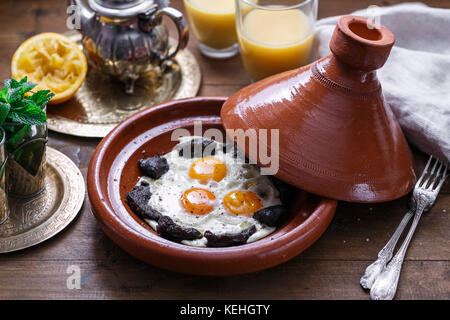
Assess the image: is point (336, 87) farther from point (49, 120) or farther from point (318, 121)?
point (49, 120)

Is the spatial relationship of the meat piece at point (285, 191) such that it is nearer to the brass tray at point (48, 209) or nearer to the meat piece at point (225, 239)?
the meat piece at point (225, 239)

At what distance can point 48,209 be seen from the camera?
6.07 feet

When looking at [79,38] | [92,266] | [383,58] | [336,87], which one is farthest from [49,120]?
[383,58]

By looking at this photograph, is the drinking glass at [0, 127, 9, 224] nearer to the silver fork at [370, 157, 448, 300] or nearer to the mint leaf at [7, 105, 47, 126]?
the mint leaf at [7, 105, 47, 126]

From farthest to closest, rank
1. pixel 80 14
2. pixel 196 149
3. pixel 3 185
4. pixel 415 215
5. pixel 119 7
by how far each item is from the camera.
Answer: pixel 80 14, pixel 119 7, pixel 196 149, pixel 415 215, pixel 3 185

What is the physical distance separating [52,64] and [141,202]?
82 centimetres

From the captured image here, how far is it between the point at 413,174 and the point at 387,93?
1.36 ft

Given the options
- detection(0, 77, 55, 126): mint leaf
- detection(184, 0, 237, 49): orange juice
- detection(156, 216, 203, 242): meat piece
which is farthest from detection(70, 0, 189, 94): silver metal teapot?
detection(156, 216, 203, 242): meat piece

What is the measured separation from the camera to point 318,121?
173 centimetres

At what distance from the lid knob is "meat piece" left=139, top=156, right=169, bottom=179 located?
2.18 ft

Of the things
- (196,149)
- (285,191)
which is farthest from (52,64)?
(285,191)

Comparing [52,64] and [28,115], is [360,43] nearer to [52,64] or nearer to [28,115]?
[28,115]

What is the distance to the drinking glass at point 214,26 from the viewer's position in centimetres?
246

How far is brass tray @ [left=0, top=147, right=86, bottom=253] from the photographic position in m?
1.75
